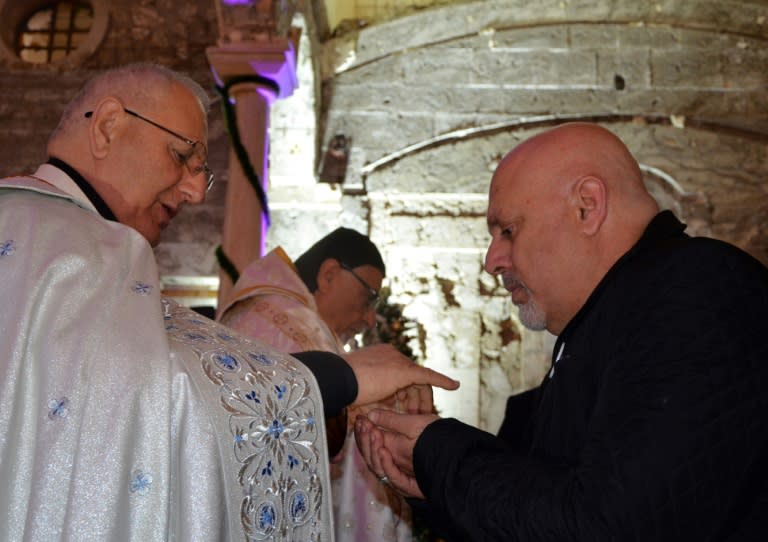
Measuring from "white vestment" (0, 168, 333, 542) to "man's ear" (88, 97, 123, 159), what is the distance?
0.18 metres

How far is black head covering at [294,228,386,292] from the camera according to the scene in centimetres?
425

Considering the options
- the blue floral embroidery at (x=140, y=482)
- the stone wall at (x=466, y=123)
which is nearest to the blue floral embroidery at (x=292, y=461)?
the blue floral embroidery at (x=140, y=482)

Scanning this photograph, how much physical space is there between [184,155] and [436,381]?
0.86 metres

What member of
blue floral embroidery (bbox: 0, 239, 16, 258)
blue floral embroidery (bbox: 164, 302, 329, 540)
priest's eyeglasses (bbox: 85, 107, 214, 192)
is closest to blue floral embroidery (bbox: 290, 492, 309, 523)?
blue floral embroidery (bbox: 164, 302, 329, 540)

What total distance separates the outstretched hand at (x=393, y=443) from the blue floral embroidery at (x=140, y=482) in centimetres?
58

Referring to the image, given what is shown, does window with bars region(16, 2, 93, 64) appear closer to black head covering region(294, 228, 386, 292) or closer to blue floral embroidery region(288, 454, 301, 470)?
black head covering region(294, 228, 386, 292)

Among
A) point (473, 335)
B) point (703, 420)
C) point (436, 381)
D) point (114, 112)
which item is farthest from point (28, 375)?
point (473, 335)

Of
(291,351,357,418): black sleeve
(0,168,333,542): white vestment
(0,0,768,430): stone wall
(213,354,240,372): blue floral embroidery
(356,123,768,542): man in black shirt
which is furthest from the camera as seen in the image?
(0,0,768,430): stone wall

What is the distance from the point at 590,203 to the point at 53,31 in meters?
8.43

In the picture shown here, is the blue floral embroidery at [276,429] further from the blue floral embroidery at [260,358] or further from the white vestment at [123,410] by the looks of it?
the blue floral embroidery at [260,358]

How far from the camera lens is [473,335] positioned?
743cm

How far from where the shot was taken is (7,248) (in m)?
1.65

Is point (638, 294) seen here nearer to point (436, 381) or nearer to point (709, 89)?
point (436, 381)

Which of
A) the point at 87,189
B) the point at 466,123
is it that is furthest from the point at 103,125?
the point at 466,123
